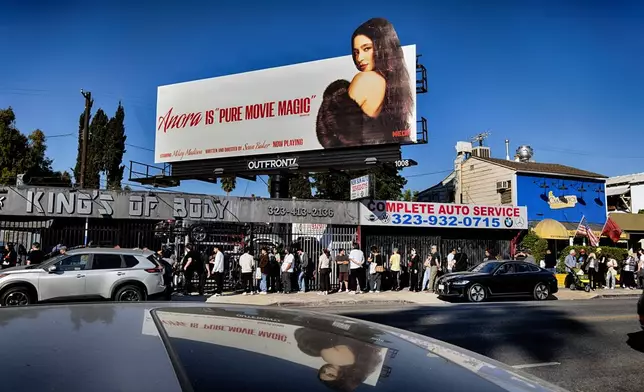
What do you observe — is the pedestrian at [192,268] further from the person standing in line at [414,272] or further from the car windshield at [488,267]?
the car windshield at [488,267]

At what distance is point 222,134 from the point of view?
88.0ft

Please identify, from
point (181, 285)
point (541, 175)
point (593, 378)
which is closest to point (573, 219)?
point (541, 175)

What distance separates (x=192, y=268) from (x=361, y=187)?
27.4ft

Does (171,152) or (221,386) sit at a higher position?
(171,152)

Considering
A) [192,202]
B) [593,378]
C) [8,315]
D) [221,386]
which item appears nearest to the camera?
[221,386]

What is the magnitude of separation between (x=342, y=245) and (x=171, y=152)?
12.5m

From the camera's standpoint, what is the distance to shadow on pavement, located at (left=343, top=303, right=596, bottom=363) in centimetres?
753

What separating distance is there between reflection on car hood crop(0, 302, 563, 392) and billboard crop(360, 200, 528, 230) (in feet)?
64.0

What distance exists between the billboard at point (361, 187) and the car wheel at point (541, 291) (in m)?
7.77

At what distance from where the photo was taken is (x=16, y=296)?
11.6 metres

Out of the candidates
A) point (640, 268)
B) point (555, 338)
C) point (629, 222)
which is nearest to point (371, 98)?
point (640, 268)

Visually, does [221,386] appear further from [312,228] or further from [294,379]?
[312,228]

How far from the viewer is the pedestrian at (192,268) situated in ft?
56.3

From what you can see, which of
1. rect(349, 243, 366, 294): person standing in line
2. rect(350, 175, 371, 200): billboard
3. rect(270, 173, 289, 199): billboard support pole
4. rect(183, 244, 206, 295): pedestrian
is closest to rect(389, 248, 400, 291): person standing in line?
rect(349, 243, 366, 294): person standing in line
